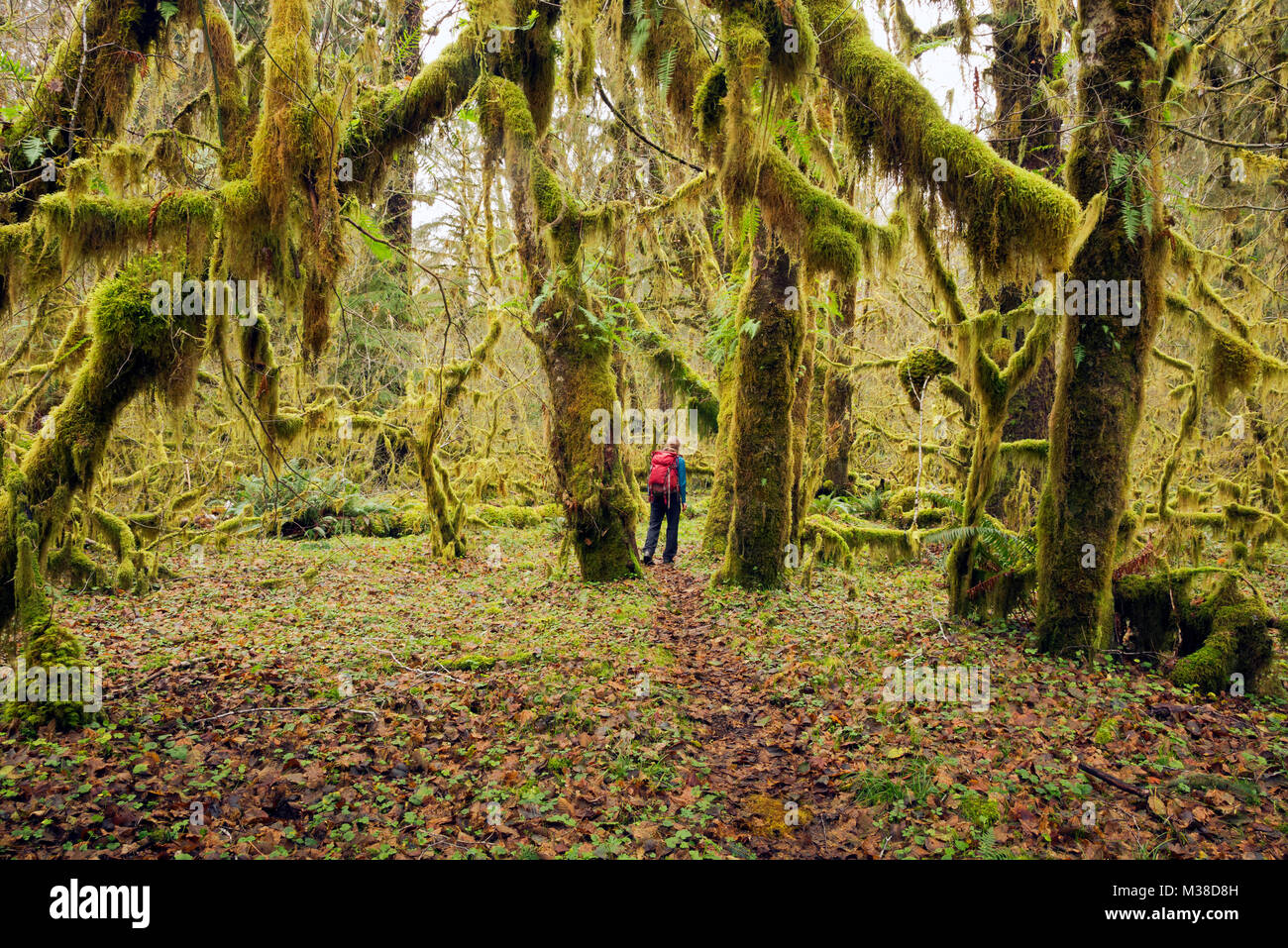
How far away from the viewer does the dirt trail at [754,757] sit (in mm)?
4039

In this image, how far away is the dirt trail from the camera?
4039 mm

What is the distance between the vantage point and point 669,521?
1158 cm

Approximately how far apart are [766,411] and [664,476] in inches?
126

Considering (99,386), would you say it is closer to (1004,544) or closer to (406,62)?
(406,62)

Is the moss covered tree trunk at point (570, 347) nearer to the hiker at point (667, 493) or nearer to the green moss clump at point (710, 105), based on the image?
the hiker at point (667, 493)

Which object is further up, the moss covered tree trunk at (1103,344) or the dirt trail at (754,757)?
the moss covered tree trunk at (1103,344)

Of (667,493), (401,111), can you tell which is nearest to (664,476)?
(667,493)

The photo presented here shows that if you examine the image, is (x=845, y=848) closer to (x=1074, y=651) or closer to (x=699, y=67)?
(x=1074, y=651)

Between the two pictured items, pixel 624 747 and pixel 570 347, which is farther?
pixel 570 347

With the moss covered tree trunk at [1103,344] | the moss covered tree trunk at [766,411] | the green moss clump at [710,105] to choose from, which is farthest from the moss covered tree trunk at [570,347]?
the moss covered tree trunk at [1103,344]

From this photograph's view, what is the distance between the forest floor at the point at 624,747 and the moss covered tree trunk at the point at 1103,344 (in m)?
0.79

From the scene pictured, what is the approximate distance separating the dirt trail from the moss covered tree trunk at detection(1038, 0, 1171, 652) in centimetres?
292

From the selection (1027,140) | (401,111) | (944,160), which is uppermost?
(1027,140)

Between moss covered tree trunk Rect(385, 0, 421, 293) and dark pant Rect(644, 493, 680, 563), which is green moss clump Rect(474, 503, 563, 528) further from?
moss covered tree trunk Rect(385, 0, 421, 293)
